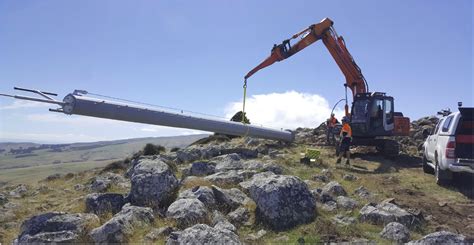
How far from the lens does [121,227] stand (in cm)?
779

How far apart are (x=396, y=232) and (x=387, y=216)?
3.02 ft

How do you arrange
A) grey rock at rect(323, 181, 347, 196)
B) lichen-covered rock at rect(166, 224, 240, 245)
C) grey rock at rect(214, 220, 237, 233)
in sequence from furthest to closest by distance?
1. grey rock at rect(323, 181, 347, 196)
2. grey rock at rect(214, 220, 237, 233)
3. lichen-covered rock at rect(166, 224, 240, 245)

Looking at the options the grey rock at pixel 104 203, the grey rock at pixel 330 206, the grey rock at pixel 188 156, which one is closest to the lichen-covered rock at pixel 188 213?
the grey rock at pixel 104 203

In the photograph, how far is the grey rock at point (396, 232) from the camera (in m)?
7.43

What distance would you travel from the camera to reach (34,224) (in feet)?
27.0

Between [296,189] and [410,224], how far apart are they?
7.67ft

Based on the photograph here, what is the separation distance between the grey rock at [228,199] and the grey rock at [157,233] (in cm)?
164

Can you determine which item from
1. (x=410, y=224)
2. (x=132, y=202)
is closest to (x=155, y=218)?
(x=132, y=202)

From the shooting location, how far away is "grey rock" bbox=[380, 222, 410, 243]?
7.43 m

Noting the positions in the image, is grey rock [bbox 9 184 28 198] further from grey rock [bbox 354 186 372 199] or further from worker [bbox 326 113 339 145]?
worker [bbox 326 113 339 145]

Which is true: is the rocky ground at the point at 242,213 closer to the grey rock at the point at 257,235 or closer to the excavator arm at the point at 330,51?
the grey rock at the point at 257,235

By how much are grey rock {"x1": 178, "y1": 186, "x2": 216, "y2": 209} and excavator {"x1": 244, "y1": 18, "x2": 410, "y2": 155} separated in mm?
14470

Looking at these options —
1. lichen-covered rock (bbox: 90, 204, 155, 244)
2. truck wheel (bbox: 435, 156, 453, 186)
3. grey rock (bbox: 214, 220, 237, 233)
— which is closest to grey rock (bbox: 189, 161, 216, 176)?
lichen-covered rock (bbox: 90, 204, 155, 244)

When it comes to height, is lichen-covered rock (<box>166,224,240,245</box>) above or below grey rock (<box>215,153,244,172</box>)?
below
